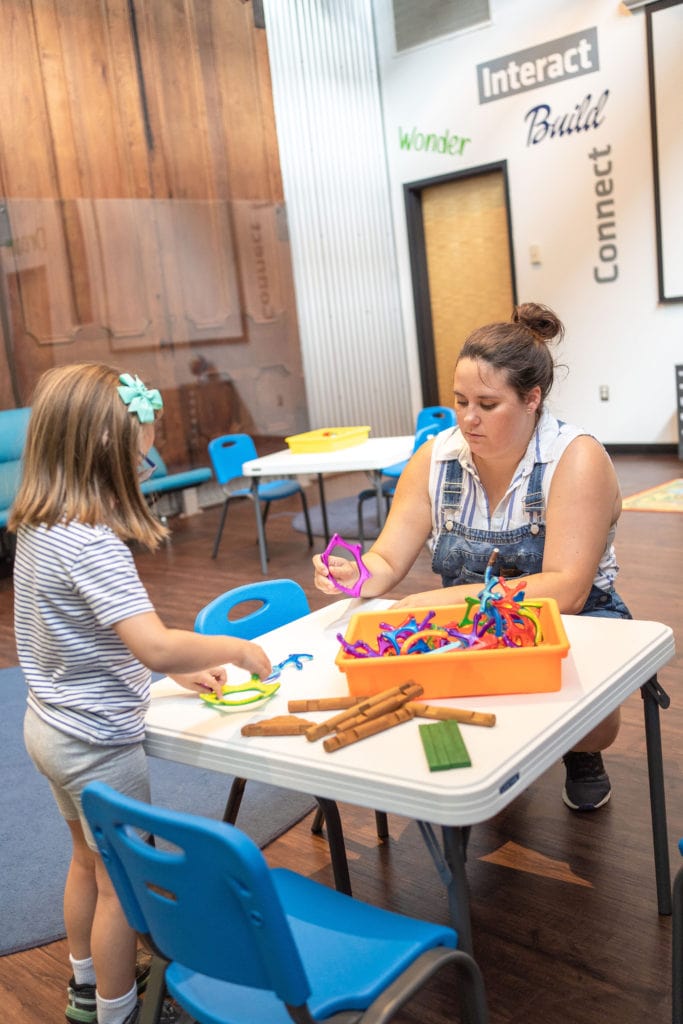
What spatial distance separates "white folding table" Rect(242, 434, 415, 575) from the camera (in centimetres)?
511

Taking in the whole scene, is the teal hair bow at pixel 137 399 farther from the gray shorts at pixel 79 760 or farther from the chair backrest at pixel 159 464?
the chair backrest at pixel 159 464

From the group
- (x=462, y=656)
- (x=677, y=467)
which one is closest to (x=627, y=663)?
(x=462, y=656)

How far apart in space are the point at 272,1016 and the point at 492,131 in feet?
26.1

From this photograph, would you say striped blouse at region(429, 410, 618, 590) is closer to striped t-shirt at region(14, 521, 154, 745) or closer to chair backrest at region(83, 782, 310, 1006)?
striped t-shirt at region(14, 521, 154, 745)

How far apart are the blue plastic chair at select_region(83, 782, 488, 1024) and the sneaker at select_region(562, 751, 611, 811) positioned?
113cm

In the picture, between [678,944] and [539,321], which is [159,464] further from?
[678,944]

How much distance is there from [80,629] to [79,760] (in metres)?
0.22

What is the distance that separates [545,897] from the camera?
83.6 inches

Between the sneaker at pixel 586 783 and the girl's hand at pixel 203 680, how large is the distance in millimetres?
1085

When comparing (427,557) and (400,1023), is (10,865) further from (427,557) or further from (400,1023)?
(427,557)

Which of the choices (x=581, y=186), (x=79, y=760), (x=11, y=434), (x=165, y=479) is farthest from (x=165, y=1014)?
(x=581, y=186)

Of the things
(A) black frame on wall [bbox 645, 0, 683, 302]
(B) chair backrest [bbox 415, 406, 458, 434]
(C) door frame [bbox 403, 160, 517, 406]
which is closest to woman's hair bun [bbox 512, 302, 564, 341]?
(B) chair backrest [bbox 415, 406, 458, 434]

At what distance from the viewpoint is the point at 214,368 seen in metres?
7.59

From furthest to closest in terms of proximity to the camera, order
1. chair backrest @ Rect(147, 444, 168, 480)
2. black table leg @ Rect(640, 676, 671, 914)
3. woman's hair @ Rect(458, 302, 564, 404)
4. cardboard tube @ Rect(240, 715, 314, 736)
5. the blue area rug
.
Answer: chair backrest @ Rect(147, 444, 168, 480) < the blue area rug < woman's hair @ Rect(458, 302, 564, 404) < black table leg @ Rect(640, 676, 671, 914) < cardboard tube @ Rect(240, 715, 314, 736)
